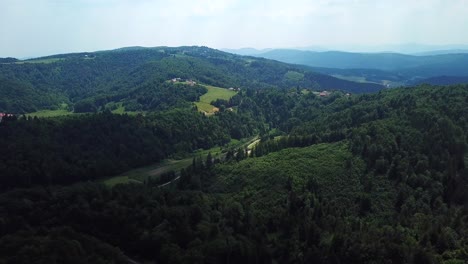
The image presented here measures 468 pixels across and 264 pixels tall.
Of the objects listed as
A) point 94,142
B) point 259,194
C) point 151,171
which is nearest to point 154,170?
point 151,171

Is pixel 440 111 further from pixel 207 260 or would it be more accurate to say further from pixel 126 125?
pixel 126 125

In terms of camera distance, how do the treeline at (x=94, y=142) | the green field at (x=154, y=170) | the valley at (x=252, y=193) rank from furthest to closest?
the green field at (x=154, y=170)
the treeline at (x=94, y=142)
the valley at (x=252, y=193)

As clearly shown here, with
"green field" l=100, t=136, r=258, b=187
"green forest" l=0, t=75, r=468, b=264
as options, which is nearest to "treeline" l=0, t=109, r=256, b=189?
"green forest" l=0, t=75, r=468, b=264

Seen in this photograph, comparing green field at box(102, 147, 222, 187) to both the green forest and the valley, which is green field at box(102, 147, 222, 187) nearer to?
the valley

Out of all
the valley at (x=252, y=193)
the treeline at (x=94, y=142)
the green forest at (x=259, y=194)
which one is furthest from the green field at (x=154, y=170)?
the green forest at (x=259, y=194)

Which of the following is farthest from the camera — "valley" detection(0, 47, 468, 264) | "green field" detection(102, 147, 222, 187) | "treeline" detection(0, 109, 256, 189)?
"green field" detection(102, 147, 222, 187)

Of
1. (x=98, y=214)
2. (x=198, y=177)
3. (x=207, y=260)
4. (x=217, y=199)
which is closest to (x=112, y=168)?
(x=198, y=177)

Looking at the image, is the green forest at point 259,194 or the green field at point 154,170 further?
the green field at point 154,170

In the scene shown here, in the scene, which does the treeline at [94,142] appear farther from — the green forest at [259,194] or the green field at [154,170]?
the green field at [154,170]
